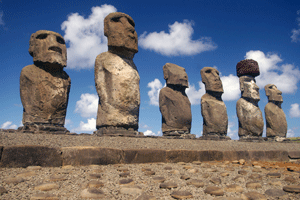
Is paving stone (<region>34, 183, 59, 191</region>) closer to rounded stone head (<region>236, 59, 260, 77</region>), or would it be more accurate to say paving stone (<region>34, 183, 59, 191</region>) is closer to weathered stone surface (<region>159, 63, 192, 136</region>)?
weathered stone surface (<region>159, 63, 192, 136</region>)

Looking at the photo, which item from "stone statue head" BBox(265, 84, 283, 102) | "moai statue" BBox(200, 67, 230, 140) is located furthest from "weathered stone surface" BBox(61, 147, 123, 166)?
"stone statue head" BBox(265, 84, 283, 102)

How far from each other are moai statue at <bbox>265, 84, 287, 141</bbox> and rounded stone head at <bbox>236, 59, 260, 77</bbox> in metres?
1.78

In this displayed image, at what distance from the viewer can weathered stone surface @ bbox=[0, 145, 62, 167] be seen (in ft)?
9.84

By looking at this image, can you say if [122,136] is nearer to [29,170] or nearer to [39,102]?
[39,102]

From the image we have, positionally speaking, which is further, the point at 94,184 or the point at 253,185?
the point at 253,185

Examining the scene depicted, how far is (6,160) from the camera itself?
9.80ft

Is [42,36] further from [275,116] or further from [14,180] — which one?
[275,116]

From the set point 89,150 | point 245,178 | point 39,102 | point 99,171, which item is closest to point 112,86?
point 39,102

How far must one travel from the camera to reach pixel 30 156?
124 inches

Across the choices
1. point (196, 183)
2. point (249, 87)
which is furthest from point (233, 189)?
point (249, 87)

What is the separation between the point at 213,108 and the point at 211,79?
146 cm

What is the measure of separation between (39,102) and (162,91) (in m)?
4.78

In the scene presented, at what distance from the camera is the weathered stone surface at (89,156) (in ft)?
11.2

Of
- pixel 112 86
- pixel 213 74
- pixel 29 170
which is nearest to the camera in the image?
pixel 29 170
